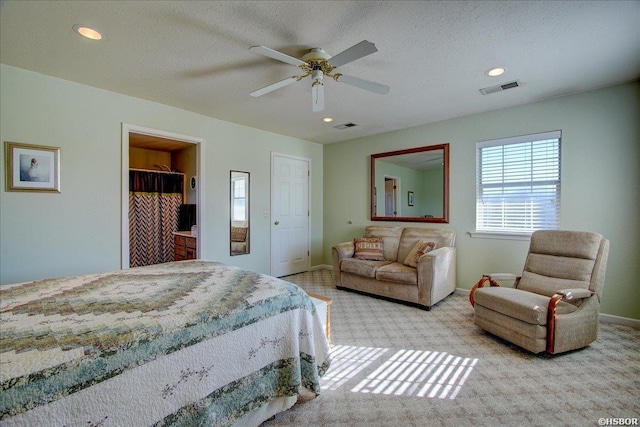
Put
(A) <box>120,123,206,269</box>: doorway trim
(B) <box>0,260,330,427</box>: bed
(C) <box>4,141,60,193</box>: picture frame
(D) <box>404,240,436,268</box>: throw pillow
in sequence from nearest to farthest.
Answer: (B) <box>0,260,330,427</box>: bed → (C) <box>4,141,60,193</box>: picture frame → (A) <box>120,123,206,269</box>: doorway trim → (D) <box>404,240,436,268</box>: throw pillow

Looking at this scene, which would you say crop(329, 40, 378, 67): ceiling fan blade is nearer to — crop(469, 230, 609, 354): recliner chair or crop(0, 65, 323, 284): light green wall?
crop(469, 230, 609, 354): recliner chair

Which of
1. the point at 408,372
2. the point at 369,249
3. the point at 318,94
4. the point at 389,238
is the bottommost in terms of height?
Result: the point at 408,372

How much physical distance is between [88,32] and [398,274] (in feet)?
12.3

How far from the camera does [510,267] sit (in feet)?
12.2

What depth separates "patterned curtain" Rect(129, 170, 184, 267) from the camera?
5.20 meters

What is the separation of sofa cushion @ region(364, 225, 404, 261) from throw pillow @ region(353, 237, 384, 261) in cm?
11

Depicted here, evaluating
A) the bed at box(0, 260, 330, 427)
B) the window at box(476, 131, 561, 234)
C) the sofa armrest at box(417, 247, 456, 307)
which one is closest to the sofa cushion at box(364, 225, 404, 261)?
the sofa armrest at box(417, 247, 456, 307)

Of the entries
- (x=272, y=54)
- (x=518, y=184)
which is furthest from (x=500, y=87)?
(x=272, y=54)

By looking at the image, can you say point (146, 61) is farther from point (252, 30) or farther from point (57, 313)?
point (57, 313)

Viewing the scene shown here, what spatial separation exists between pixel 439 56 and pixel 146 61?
256 cm

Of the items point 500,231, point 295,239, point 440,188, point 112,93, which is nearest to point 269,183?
point 295,239

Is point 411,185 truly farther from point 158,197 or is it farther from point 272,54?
point 158,197

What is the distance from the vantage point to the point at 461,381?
6.91 feet

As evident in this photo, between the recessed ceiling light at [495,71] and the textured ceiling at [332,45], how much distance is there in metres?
0.07
